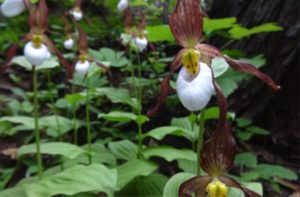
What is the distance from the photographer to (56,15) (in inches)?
191

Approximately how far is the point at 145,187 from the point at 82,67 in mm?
659

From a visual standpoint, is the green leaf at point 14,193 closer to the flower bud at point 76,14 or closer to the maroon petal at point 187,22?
the maroon petal at point 187,22

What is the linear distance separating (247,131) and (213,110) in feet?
3.04

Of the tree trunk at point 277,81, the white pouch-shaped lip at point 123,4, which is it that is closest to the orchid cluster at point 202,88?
the white pouch-shaped lip at point 123,4

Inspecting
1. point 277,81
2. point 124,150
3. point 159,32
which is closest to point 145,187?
point 124,150

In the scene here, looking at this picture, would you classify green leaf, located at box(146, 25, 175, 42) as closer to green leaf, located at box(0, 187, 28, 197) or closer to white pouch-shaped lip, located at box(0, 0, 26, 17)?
white pouch-shaped lip, located at box(0, 0, 26, 17)

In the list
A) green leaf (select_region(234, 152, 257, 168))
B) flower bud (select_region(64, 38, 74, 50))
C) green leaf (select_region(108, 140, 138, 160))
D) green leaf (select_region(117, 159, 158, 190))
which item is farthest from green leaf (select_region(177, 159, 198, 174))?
flower bud (select_region(64, 38, 74, 50))

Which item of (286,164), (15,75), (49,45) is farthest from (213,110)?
(15,75)

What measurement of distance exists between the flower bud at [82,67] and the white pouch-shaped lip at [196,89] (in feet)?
3.33

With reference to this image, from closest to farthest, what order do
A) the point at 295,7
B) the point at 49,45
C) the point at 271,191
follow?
the point at 49,45
the point at 271,191
the point at 295,7

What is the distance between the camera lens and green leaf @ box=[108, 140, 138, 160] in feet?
5.89

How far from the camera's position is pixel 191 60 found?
97cm

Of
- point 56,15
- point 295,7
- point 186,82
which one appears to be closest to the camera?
point 186,82

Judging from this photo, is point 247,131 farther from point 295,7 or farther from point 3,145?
point 3,145
